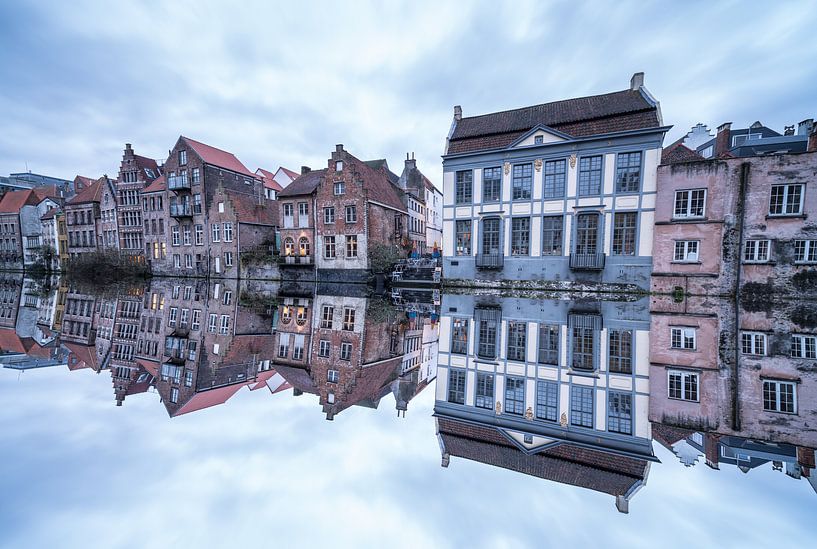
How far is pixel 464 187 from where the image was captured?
2278cm

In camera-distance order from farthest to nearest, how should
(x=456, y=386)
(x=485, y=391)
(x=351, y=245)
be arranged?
(x=351, y=245), (x=456, y=386), (x=485, y=391)

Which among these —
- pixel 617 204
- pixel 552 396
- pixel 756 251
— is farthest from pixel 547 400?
pixel 756 251

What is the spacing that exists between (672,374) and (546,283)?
514 inches

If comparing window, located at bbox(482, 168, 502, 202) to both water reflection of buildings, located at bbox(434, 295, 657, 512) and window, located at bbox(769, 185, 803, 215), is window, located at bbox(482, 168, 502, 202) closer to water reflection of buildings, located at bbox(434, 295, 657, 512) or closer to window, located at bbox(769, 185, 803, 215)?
water reflection of buildings, located at bbox(434, 295, 657, 512)

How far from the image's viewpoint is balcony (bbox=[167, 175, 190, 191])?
32.7 meters

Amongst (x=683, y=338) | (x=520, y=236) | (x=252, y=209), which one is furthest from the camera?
(x=252, y=209)

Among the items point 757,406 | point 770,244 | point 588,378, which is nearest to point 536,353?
point 588,378

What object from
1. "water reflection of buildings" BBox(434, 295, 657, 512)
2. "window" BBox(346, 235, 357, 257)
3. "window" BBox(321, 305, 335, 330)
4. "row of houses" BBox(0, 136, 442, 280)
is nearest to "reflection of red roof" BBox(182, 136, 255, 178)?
"row of houses" BBox(0, 136, 442, 280)

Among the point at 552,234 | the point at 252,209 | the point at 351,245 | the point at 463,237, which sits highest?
the point at 252,209

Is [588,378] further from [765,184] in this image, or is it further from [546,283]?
[765,184]

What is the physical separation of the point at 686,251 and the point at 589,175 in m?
6.43

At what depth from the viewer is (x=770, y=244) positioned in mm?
16938

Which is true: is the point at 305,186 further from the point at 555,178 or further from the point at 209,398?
the point at 209,398

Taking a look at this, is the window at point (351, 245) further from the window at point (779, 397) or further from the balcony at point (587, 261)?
the window at point (779, 397)
